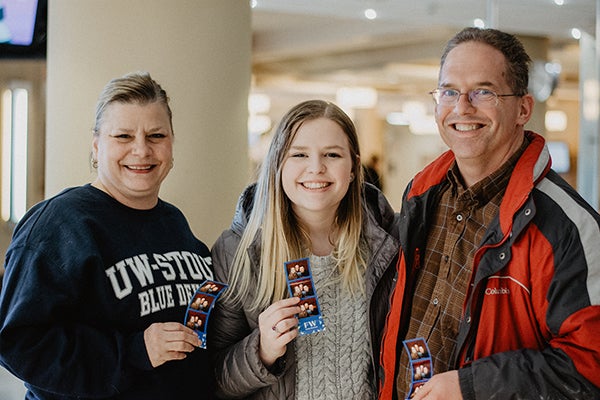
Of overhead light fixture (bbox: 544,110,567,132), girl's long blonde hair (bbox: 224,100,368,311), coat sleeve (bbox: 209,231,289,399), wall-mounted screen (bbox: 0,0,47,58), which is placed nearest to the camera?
coat sleeve (bbox: 209,231,289,399)

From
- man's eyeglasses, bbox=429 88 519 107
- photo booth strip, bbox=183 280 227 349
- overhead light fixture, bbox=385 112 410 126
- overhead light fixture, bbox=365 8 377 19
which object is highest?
overhead light fixture, bbox=385 112 410 126

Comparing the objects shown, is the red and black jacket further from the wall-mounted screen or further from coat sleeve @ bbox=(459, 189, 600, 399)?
the wall-mounted screen

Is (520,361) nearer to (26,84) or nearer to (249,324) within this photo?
(249,324)

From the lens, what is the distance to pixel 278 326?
2334mm

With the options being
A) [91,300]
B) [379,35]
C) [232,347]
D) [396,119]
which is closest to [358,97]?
[379,35]

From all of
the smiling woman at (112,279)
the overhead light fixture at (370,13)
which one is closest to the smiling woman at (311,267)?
the smiling woman at (112,279)

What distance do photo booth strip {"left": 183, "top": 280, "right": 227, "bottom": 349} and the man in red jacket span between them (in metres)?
0.56

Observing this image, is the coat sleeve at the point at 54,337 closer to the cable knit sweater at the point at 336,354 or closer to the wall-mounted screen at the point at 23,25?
the cable knit sweater at the point at 336,354

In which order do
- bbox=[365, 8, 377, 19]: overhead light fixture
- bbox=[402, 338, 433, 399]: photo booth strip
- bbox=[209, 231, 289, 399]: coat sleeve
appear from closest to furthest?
bbox=[402, 338, 433, 399]: photo booth strip, bbox=[209, 231, 289, 399]: coat sleeve, bbox=[365, 8, 377, 19]: overhead light fixture

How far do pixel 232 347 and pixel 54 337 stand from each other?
0.62m

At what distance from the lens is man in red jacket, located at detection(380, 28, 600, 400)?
2047 mm

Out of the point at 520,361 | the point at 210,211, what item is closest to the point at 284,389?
the point at 520,361

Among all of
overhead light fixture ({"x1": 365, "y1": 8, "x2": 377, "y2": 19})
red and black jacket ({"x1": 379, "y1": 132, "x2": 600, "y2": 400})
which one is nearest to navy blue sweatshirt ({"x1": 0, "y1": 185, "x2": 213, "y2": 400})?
red and black jacket ({"x1": 379, "y1": 132, "x2": 600, "y2": 400})

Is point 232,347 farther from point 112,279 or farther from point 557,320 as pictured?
point 557,320
